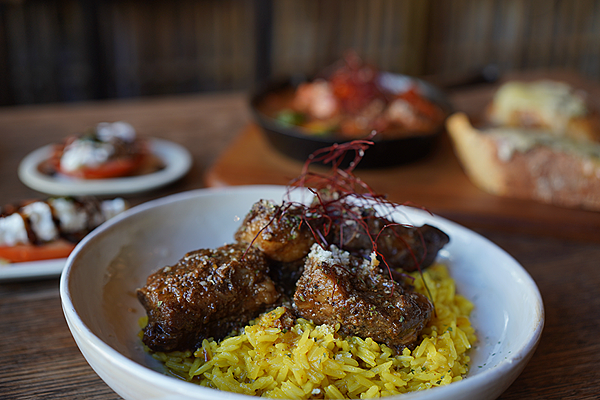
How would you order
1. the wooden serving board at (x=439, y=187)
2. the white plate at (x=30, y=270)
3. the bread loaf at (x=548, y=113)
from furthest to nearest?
the bread loaf at (x=548, y=113)
the wooden serving board at (x=439, y=187)
the white plate at (x=30, y=270)

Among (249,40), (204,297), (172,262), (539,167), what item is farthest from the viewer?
(249,40)

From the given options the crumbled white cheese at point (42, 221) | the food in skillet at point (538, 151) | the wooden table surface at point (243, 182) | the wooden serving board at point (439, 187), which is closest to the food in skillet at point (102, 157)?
the wooden table surface at point (243, 182)

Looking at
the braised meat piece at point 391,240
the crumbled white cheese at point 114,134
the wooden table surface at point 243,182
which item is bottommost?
the wooden table surface at point 243,182

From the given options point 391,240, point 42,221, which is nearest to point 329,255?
point 391,240

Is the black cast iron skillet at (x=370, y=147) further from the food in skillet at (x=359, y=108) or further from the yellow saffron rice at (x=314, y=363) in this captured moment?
the yellow saffron rice at (x=314, y=363)

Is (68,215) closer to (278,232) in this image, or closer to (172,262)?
(172,262)
